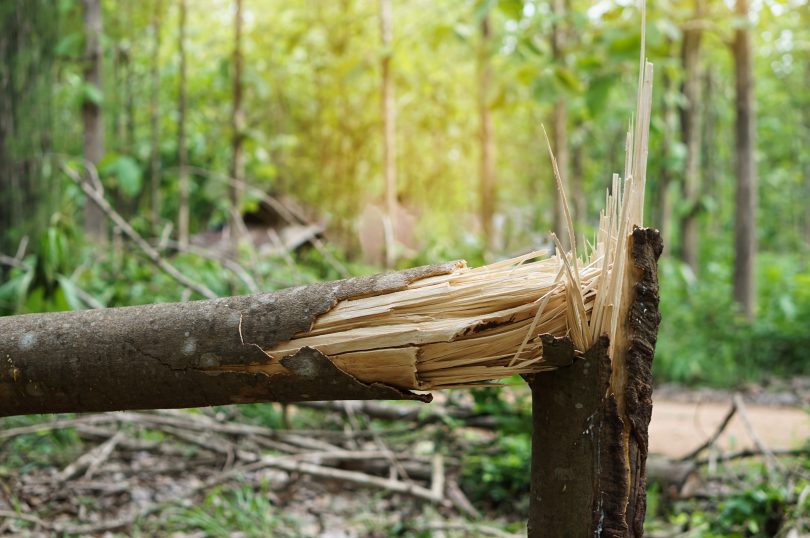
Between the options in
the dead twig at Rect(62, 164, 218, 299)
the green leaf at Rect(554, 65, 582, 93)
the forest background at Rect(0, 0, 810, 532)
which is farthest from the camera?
the green leaf at Rect(554, 65, 582, 93)

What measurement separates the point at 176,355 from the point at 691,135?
914cm

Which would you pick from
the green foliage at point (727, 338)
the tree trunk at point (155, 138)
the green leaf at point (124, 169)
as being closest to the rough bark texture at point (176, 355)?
the green leaf at point (124, 169)

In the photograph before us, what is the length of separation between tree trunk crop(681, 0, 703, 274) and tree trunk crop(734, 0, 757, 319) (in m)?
1.10

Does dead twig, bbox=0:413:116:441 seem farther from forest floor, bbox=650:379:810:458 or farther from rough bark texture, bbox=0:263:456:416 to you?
forest floor, bbox=650:379:810:458

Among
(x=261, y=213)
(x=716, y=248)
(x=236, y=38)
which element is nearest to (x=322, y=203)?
(x=261, y=213)

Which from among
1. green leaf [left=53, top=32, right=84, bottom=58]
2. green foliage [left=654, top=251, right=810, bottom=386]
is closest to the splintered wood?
green leaf [left=53, top=32, right=84, bottom=58]

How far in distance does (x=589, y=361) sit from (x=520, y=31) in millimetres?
4078

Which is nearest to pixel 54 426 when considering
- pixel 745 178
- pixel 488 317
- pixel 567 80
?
pixel 488 317

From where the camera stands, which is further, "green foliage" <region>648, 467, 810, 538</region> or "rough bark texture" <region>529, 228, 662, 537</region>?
"green foliage" <region>648, 467, 810, 538</region>

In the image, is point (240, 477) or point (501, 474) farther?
point (501, 474)

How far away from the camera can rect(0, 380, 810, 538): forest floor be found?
9.71ft

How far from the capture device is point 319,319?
148cm

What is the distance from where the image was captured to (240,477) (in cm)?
343

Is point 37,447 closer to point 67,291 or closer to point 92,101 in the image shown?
point 67,291
